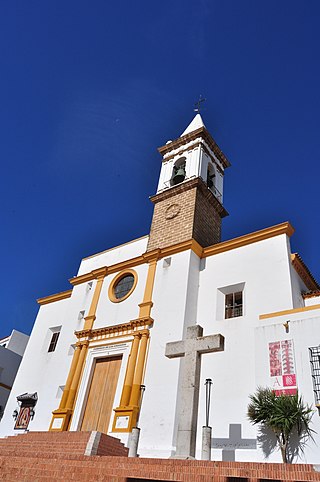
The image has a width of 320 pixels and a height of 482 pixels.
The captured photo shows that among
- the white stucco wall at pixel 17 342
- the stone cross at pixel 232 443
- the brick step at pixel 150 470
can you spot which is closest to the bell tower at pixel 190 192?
the stone cross at pixel 232 443

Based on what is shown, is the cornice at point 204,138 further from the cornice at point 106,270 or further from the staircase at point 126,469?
the staircase at point 126,469

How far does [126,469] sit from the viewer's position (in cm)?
654

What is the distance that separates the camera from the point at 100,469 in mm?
6863

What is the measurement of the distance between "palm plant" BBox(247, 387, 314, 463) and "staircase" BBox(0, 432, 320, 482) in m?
3.27

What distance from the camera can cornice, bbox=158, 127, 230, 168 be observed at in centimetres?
2084

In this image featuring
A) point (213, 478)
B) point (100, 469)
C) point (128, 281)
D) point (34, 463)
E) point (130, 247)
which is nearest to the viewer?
point (213, 478)

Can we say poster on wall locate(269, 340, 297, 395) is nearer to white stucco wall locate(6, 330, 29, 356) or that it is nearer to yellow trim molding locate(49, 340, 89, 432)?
yellow trim molding locate(49, 340, 89, 432)

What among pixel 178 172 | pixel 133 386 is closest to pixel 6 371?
pixel 133 386

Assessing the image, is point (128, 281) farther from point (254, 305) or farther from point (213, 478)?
point (213, 478)

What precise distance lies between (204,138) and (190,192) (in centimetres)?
432

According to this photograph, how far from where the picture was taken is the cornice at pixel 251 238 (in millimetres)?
14031

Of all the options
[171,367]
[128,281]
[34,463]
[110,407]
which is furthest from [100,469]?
[128,281]

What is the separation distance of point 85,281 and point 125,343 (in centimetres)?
498

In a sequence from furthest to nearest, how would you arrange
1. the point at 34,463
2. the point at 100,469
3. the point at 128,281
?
the point at 128,281 → the point at 34,463 → the point at 100,469
